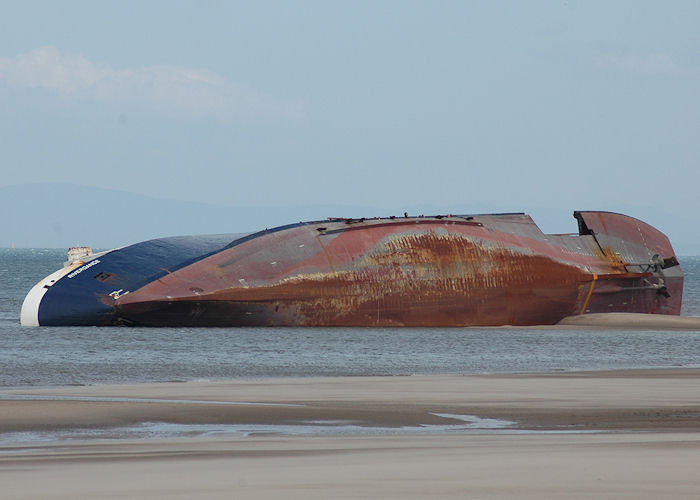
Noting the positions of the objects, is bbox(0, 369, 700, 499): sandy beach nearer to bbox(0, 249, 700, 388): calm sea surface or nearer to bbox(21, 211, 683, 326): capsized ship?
bbox(0, 249, 700, 388): calm sea surface

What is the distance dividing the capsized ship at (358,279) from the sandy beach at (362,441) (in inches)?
488

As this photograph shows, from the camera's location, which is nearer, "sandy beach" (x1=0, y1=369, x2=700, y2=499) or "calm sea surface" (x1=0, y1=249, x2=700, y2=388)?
"sandy beach" (x1=0, y1=369, x2=700, y2=499)

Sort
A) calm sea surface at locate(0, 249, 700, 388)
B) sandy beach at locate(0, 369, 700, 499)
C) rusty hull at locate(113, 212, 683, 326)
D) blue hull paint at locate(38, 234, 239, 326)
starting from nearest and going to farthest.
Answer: sandy beach at locate(0, 369, 700, 499) → calm sea surface at locate(0, 249, 700, 388) → rusty hull at locate(113, 212, 683, 326) → blue hull paint at locate(38, 234, 239, 326)

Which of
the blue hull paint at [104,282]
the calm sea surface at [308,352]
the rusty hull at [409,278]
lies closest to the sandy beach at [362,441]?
the calm sea surface at [308,352]

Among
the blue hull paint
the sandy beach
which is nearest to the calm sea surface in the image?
the blue hull paint

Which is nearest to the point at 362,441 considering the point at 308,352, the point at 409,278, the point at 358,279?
the point at 308,352

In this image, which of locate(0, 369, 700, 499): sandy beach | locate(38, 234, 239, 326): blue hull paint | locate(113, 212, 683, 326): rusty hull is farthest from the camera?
locate(38, 234, 239, 326): blue hull paint

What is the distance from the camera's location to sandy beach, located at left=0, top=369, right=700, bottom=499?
7496 mm

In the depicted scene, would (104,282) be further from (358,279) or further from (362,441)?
(362,441)

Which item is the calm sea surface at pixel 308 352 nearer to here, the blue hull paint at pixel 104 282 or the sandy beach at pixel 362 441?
the blue hull paint at pixel 104 282

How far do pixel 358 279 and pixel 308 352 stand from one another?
711 centimetres

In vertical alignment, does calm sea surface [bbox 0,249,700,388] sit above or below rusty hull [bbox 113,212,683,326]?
below

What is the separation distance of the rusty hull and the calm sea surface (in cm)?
75

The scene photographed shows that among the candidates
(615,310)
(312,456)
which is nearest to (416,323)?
(615,310)
